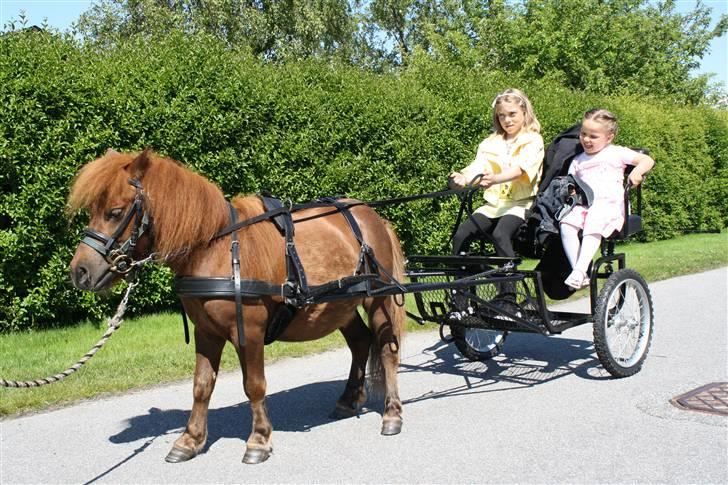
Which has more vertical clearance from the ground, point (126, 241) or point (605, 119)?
point (605, 119)

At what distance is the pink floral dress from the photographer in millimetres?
5980

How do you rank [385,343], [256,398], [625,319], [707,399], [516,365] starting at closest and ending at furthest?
[256,398] < [385,343] < [707,399] < [625,319] < [516,365]

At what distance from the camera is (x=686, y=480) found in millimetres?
3920

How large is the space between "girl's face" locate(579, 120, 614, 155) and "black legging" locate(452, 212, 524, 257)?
919 mm

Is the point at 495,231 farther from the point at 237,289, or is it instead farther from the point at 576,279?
the point at 237,289

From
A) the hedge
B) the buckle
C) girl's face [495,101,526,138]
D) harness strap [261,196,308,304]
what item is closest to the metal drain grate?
girl's face [495,101,526,138]

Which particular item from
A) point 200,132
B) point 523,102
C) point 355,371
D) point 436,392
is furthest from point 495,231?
point 200,132

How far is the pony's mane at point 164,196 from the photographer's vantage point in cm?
390

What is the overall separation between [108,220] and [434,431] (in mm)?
2539

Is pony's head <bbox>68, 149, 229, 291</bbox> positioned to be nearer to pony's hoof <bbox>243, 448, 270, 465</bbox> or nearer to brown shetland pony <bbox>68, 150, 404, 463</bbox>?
brown shetland pony <bbox>68, 150, 404, 463</bbox>

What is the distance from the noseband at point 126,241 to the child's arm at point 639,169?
160 inches

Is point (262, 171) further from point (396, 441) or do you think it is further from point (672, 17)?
point (672, 17)

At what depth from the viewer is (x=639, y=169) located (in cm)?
606

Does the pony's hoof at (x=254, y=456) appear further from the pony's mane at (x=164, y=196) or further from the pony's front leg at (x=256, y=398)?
the pony's mane at (x=164, y=196)
